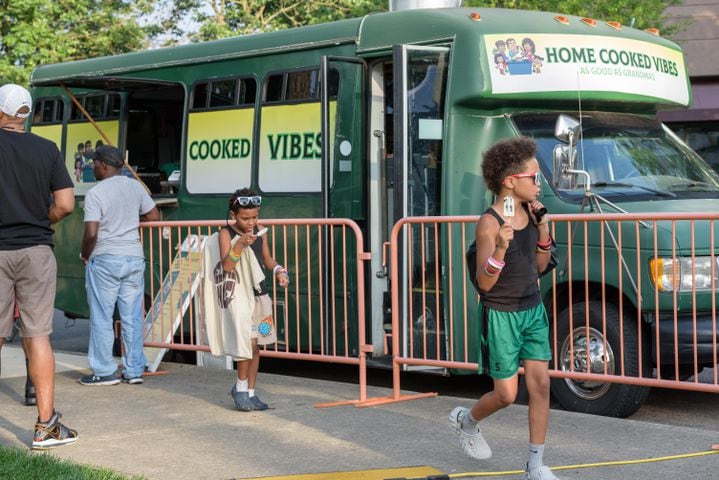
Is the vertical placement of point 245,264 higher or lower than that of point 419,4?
lower

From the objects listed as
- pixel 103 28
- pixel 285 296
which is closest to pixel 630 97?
pixel 285 296

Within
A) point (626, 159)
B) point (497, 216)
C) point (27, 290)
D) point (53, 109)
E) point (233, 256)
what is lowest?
point (27, 290)

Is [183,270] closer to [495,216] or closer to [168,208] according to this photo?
[168,208]

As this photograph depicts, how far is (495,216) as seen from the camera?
222 inches

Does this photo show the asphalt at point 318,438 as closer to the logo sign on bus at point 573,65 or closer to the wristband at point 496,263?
the wristband at point 496,263

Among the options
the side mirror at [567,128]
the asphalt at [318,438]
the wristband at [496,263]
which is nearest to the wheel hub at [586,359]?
the asphalt at [318,438]

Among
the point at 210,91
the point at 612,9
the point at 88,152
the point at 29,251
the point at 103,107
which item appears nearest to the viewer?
the point at 29,251

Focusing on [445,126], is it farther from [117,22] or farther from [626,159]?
[117,22]

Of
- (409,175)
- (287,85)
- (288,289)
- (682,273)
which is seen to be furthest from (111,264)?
(682,273)

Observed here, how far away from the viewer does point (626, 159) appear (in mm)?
8891

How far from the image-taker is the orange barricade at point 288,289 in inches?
371

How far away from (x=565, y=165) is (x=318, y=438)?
2597 mm

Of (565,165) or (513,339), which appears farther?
(565,165)

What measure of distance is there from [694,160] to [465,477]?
4.27 metres
